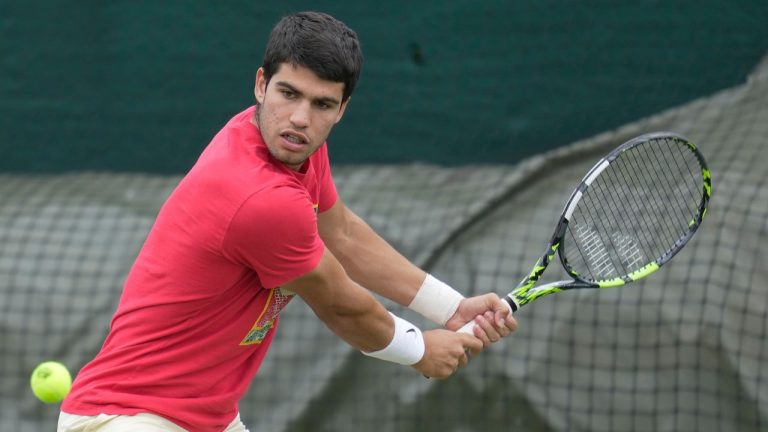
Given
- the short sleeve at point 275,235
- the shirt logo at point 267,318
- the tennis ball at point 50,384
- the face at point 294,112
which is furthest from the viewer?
the tennis ball at point 50,384

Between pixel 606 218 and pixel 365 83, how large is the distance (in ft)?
5.56

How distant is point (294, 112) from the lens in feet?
8.67

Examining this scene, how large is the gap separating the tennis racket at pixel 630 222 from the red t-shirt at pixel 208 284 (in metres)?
0.82

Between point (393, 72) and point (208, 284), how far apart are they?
288 centimetres

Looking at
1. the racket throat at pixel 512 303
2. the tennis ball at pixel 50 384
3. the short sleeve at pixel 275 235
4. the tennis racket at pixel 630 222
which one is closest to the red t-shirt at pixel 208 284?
the short sleeve at pixel 275 235

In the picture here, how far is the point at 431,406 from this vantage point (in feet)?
15.1

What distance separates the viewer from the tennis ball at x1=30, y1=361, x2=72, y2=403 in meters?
4.34

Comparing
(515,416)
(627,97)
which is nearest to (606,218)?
(515,416)

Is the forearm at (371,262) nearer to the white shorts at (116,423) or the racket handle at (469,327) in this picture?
the racket handle at (469,327)

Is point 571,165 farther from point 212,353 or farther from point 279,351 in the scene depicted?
point 212,353

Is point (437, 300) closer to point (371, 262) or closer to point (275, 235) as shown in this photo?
point (371, 262)

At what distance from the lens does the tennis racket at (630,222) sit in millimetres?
3365

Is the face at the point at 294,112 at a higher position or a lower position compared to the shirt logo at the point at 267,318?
higher

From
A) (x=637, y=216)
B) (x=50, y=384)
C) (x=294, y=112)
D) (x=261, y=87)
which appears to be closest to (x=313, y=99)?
(x=294, y=112)
